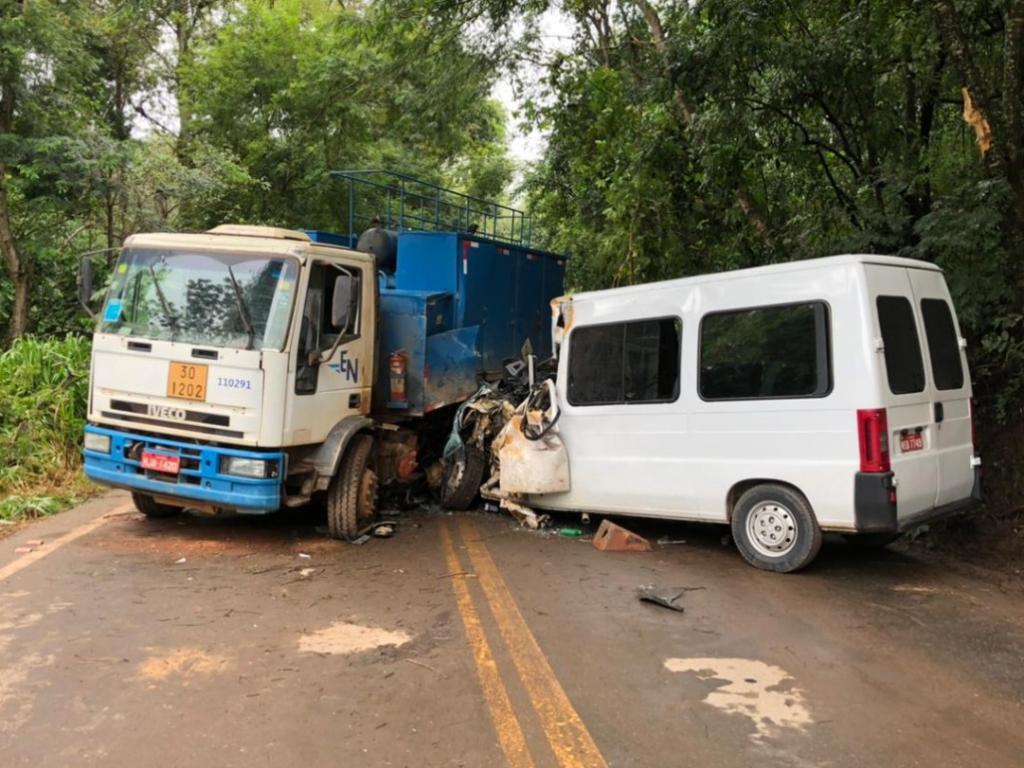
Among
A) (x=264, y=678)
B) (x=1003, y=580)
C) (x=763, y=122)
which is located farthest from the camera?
(x=763, y=122)

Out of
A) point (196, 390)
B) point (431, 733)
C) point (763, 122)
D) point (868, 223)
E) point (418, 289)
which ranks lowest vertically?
point (431, 733)

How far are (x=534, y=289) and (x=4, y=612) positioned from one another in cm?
691

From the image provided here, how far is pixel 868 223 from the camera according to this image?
27.0ft

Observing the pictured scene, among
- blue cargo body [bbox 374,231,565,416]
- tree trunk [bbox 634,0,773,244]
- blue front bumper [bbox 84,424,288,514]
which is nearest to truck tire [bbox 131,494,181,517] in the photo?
blue front bumper [bbox 84,424,288,514]

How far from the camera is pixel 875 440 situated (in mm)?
5270

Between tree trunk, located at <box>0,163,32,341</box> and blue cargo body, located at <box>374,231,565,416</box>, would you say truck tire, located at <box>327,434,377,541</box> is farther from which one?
tree trunk, located at <box>0,163,32,341</box>

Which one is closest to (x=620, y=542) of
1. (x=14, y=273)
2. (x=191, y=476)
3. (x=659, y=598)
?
(x=659, y=598)

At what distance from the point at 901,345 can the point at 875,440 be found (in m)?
0.78

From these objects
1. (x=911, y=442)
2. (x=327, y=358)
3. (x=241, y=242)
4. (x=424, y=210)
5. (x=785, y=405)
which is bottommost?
(x=911, y=442)

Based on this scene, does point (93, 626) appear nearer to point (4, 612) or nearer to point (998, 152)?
point (4, 612)

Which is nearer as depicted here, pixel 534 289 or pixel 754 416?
pixel 754 416

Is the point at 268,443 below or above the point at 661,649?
above

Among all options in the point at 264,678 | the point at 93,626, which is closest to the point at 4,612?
the point at 93,626

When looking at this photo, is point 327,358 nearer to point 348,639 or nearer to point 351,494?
point 351,494
